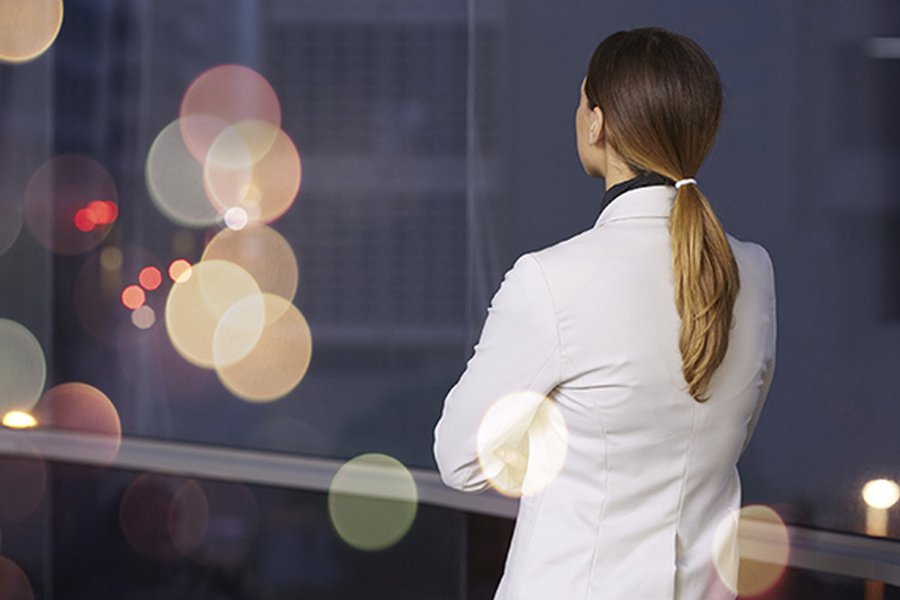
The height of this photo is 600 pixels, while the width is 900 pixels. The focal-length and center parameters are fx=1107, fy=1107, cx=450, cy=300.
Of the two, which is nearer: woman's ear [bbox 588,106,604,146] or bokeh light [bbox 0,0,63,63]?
woman's ear [bbox 588,106,604,146]

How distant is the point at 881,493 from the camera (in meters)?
2.10

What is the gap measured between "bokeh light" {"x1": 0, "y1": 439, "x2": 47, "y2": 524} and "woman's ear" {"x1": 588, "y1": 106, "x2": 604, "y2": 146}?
2.31 metres

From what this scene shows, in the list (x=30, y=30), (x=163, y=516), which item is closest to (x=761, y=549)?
(x=163, y=516)

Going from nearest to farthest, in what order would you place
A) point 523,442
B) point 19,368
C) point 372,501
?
point 523,442, point 372,501, point 19,368

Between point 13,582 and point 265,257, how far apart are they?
1.17 meters

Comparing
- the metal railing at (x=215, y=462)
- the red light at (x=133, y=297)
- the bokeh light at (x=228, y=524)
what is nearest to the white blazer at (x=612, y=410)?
the metal railing at (x=215, y=462)

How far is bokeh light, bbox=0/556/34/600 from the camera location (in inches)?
120

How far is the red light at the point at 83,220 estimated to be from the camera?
3.00 meters

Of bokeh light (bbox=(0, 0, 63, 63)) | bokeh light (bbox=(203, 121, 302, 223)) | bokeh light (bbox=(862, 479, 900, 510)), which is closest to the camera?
bokeh light (bbox=(862, 479, 900, 510))

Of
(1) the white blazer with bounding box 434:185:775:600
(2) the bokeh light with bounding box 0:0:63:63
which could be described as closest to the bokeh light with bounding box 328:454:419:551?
(2) the bokeh light with bounding box 0:0:63:63

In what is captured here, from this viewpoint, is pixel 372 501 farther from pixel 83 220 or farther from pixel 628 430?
pixel 628 430

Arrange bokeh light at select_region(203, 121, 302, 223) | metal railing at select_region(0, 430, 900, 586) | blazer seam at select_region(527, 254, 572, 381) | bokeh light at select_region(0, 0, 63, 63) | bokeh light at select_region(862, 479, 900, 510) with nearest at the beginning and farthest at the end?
blazer seam at select_region(527, 254, 572, 381) < bokeh light at select_region(862, 479, 900, 510) < metal railing at select_region(0, 430, 900, 586) < bokeh light at select_region(203, 121, 302, 223) < bokeh light at select_region(0, 0, 63, 63)

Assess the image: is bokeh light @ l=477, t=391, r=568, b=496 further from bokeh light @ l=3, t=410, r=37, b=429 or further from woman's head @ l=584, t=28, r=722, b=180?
bokeh light @ l=3, t=410, r=37, b=429

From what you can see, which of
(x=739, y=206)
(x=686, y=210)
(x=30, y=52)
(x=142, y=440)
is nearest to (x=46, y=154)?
(x=30, y=52)
